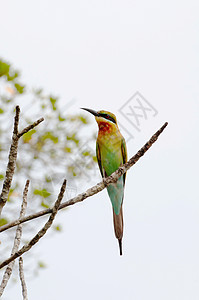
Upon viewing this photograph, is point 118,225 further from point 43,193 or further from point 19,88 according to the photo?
point 19,88

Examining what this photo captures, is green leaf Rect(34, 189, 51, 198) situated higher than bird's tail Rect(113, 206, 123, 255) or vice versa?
green leaf Rect(34, 189, 51, 198)

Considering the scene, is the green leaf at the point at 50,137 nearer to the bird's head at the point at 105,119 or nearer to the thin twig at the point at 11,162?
the bird's head at the point at 105,119

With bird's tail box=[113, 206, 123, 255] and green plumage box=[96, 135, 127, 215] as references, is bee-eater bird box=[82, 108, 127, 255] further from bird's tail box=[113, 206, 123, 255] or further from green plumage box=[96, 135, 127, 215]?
bird's tail box=[113, 206, 123, 255]

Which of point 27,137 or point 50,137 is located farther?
point 50,137

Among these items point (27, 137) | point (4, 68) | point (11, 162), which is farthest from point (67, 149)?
point (11, 162)

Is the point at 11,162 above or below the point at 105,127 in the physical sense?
below

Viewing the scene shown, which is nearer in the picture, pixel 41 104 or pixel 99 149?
pixel 99 149

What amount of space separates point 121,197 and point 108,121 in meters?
0.58

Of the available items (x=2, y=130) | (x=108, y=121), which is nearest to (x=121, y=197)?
(x=108, y=121)

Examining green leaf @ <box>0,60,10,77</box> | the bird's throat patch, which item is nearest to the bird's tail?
the bird's throat patch

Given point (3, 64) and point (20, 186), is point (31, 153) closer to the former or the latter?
point (20, 186)

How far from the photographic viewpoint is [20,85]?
3.39 metres

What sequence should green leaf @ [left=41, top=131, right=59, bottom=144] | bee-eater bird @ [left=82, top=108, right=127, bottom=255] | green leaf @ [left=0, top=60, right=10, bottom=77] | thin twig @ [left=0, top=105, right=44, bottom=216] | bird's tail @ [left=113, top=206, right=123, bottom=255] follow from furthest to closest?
1. green leaf @ [left=41, top=131, right=59, bottom=144]
2. green leaf @ [left=0, top=60, right=10, bottom=77]
3. bee-eater bird @ [left=82, top=108, right=127, bottom=255]
4. bird's tail @ [left=113, top=206, right=123, bottom=255]
5. thin twig @ [left=0, top=105, right=44, bottom=216]

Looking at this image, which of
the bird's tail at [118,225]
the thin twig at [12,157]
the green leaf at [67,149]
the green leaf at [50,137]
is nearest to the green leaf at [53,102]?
the green leaf at [50,137]
